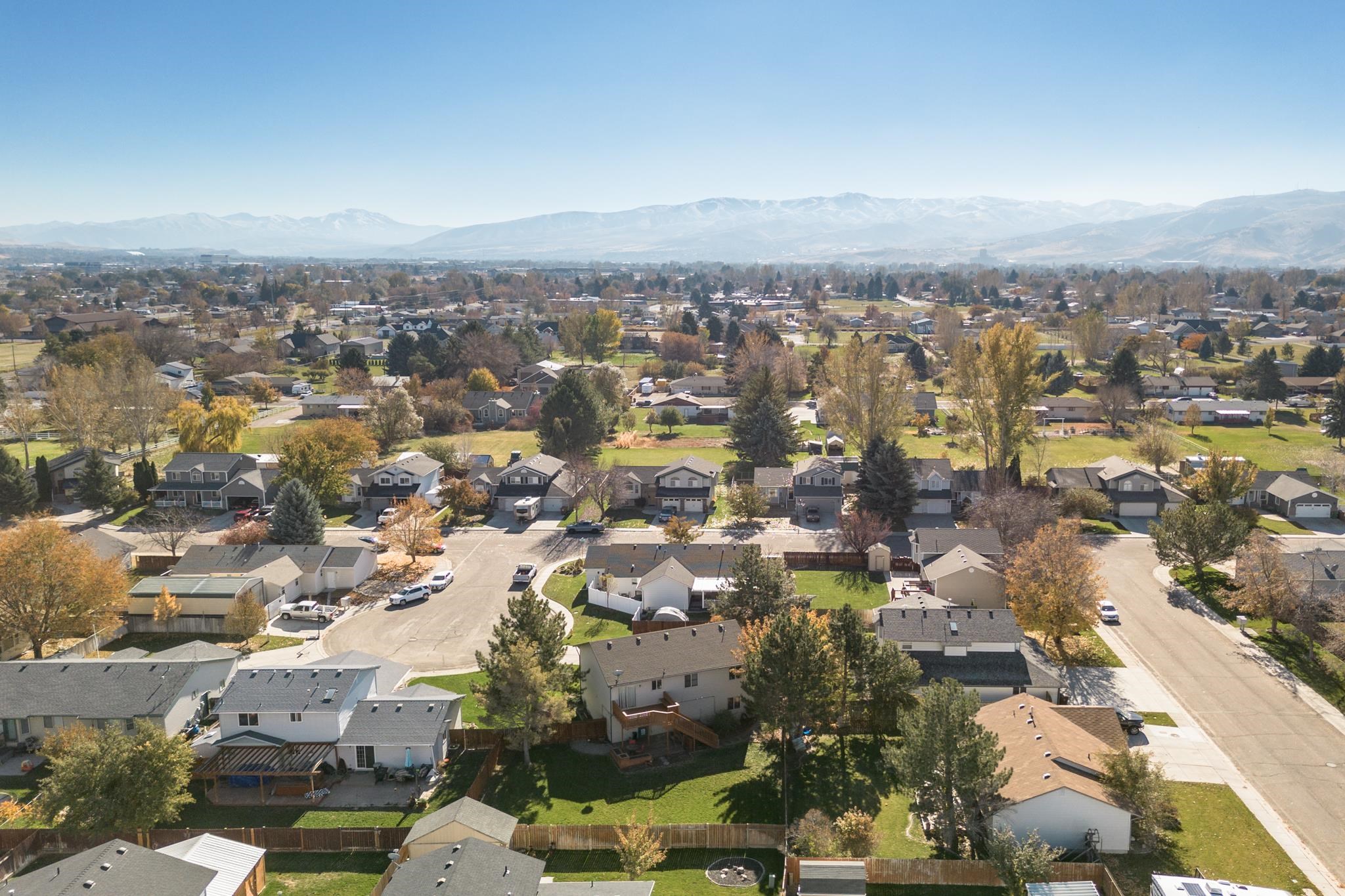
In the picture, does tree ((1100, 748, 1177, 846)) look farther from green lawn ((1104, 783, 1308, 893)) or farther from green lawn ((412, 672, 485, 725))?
green lawn ((412, 672, 485, 725))

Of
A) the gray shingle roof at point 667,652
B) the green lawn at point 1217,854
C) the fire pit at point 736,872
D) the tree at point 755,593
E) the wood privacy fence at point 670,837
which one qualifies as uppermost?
the tree at point 755,593

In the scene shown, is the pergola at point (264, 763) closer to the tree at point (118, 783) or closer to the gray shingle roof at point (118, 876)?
the tree at point (118, 783)

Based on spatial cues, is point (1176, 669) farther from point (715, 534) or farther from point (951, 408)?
point (951, 408)

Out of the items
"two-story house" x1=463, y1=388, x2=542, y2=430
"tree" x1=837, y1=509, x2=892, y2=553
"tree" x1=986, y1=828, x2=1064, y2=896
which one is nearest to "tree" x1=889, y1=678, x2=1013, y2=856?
"tree" x1=986, y1=828, x2=1064, y2=896

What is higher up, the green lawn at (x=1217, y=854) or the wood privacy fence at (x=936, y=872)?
the wood privacy fence at (x=936, y=872)

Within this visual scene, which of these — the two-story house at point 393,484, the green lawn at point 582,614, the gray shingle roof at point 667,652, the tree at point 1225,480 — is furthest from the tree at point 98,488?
the tree at point 1225,480

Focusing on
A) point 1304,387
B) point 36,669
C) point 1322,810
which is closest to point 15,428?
point 36,669
